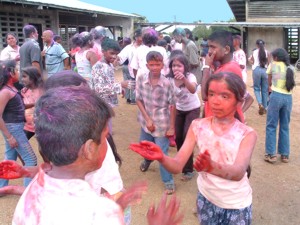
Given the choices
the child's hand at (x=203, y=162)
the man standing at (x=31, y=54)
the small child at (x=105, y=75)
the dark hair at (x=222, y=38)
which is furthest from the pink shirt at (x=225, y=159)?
the man standing at (x=31, y=54)

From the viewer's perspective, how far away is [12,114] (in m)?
3.64

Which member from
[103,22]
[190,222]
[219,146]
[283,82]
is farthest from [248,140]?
[103,22]

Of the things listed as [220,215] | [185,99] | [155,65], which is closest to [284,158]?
[185,99]

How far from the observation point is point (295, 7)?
59.8 feet

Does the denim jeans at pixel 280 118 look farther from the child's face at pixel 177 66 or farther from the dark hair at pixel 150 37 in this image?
the dark hair at pixel 150 37

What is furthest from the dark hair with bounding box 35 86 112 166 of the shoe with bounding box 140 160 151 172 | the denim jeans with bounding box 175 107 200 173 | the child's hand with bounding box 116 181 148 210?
the shoe with bounding box 140 160 151 172

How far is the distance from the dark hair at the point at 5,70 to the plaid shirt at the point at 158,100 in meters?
1.29

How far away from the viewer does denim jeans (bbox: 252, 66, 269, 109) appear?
7.72 m

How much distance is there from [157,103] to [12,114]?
1468 mm

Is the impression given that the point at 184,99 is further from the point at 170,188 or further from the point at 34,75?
the point at 34,75

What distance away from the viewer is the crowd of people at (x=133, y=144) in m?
1.10

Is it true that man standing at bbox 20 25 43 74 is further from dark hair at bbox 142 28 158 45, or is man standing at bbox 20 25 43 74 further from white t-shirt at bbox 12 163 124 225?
white t-shirt at bbox 12 163 124 225

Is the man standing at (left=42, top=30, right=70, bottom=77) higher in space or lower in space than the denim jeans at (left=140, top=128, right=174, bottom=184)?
higher

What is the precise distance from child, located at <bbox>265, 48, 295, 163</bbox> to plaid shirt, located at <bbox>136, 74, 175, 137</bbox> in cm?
167
